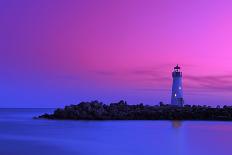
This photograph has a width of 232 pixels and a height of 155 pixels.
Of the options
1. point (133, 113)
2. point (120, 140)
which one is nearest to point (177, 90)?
point (133, 113)

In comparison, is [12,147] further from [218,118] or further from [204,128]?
[218,118]

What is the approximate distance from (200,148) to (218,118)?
53.3 feet

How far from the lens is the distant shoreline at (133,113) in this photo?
33531 millimetres

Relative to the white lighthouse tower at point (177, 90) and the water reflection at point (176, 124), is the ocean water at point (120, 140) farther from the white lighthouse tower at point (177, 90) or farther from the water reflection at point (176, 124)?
the white lighthouse tower at point (177, 90)

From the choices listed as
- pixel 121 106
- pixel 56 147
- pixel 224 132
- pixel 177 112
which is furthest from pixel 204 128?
pixel 56 147

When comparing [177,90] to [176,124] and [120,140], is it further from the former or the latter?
[120,140]

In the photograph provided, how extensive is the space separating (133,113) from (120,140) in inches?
513

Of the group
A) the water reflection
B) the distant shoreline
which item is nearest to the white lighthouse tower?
Result: the distant shoreline

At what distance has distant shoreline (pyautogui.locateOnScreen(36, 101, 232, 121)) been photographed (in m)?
33.5

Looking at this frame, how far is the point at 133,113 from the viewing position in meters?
34.5

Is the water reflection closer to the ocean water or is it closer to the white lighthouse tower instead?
the ocean water

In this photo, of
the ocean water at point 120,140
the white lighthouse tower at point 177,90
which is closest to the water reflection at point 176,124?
the ocean water at point 120,140

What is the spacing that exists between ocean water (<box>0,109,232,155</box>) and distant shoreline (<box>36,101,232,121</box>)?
2.08 metres

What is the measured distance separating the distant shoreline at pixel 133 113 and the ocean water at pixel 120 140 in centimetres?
208
